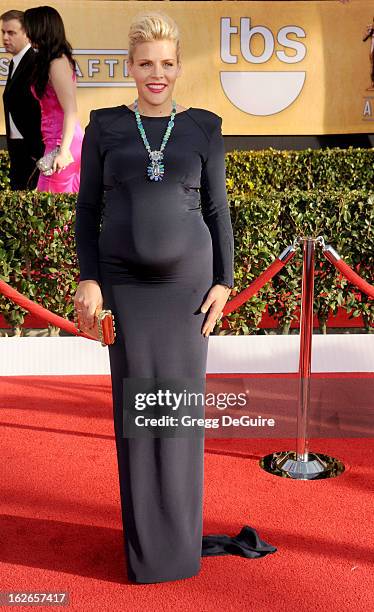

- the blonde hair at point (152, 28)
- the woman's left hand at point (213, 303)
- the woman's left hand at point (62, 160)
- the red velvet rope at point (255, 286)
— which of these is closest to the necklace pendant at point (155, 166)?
the blonde hair at point (152, 28)

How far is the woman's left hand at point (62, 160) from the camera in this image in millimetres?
6488

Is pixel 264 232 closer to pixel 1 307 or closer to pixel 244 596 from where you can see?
pixel 1 307

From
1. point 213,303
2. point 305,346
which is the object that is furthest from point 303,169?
point 213,303

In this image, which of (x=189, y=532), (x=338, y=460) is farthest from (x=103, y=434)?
(x=189, y=532)

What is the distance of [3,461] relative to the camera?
15.4 feet

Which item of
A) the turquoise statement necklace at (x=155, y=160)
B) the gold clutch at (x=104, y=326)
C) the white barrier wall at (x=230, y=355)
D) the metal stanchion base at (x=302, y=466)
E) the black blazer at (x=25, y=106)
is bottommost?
the metal stanchion base at (x=302, y=466)

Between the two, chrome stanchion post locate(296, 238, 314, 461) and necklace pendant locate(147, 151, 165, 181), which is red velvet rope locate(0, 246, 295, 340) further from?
necklace pendant locate(147, 151, 165, 181)

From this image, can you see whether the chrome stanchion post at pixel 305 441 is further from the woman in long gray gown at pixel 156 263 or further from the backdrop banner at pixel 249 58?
the backdrop banner at pixel 249 58

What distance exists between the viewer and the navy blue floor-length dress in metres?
3.06

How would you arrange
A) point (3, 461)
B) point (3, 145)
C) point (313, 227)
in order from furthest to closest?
point (3, 145)
point (313, 227)
point (3, 461)

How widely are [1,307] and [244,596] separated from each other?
3.98 m

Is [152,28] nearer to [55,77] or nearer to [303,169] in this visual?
[55,77]

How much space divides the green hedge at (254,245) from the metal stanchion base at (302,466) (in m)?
2.10

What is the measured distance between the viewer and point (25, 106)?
7.33 meters
